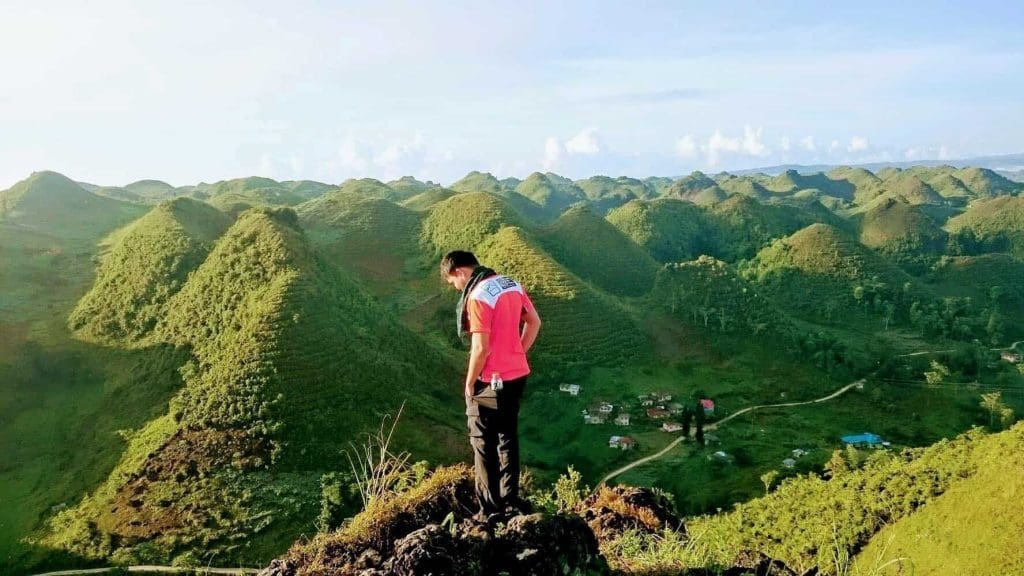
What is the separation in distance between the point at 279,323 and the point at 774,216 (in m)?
73.8

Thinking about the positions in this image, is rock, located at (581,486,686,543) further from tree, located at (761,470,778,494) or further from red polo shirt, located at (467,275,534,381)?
tree, located at (761,470,778,494)

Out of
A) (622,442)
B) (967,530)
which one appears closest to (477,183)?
(622,442)

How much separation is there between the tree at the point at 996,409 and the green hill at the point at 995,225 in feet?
176

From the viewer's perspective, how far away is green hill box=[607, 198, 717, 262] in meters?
76.8

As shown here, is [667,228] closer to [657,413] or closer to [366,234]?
[366,234]

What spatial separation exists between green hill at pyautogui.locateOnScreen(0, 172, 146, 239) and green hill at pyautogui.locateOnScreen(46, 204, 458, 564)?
3153 cm

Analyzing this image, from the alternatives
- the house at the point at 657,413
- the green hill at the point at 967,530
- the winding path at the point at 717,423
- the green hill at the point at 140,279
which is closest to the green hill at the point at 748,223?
the winding path at the point at 717,423

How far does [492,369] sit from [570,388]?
31.4m

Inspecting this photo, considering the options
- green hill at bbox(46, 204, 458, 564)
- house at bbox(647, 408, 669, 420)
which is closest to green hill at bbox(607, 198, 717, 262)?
house at bbox(647, 408, 669, 420)

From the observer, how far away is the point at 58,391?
92.5ft

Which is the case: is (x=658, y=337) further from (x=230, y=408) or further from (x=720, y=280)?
(x=230, y=408)

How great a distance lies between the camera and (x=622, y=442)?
1204 inches

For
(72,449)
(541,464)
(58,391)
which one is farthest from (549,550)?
(58,391)

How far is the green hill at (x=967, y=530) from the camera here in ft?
38.2
